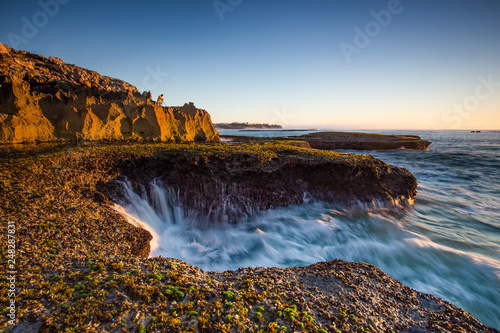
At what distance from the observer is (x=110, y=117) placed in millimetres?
14531

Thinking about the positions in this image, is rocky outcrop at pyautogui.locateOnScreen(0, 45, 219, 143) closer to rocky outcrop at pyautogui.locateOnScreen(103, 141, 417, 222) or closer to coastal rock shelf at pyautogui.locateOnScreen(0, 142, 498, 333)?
coastal rock shelf at pyautogui.locateOnScreen(0, 142, 498, 333)

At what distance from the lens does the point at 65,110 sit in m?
12.7

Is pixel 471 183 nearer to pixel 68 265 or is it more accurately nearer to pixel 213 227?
pixel 213 227

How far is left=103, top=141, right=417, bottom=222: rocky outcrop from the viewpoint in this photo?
8.73m

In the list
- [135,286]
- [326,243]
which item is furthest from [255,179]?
[135,286]

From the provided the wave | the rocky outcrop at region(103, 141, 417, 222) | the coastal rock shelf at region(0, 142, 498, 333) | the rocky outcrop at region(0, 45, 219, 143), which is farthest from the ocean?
the rocky outcrop at region(0, 45, 219, 143)

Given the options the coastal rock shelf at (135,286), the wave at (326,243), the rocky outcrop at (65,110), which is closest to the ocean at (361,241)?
the wave at (326,243)

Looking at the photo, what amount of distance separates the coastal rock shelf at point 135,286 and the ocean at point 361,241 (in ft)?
6.48

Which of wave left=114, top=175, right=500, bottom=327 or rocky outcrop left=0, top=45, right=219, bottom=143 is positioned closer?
wave left=114, top=175, right=500, bottom=327

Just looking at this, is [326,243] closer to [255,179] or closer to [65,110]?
[255,179]

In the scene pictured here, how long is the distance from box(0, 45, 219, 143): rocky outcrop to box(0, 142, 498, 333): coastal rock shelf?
561 cm

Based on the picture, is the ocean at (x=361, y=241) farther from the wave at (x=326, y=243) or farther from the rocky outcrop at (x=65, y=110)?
the rocky outcrop at (x=65, y=110)

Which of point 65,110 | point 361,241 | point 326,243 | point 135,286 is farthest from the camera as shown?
point 65,110

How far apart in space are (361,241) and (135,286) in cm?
800
